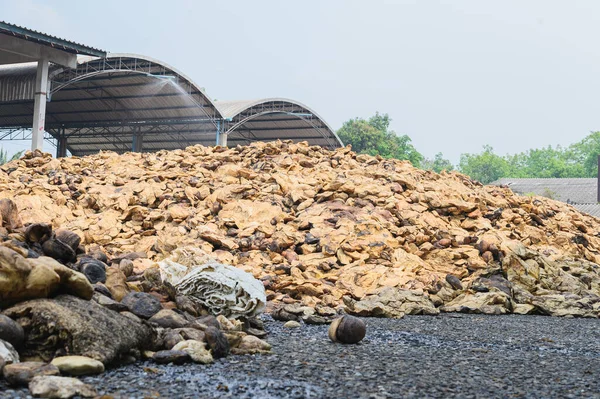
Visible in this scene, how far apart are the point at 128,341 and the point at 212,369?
0.70m

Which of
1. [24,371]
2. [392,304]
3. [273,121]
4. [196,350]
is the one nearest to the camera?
[24,371]

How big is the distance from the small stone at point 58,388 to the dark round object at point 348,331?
10.1 feet

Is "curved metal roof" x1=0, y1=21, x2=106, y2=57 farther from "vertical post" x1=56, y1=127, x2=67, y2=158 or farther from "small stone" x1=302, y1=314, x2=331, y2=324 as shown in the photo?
"small stone" x1=302, y1=314, x2=331, y2=324

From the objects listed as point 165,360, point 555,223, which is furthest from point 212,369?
point 555,223

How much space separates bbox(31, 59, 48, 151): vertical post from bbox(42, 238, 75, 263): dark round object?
17.6 m

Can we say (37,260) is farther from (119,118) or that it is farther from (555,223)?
(119,118)

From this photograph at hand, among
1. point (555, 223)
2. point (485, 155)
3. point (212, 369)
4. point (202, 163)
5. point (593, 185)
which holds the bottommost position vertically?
point (212, 369)

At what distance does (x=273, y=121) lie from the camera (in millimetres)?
35375

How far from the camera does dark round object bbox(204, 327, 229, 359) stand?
222 inches

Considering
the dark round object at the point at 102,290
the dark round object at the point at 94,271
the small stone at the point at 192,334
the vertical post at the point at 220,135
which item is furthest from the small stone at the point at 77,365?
the vertical post at the point at 220,135

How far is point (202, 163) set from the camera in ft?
49.8

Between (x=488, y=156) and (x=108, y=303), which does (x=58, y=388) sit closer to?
(x=108, y=303)

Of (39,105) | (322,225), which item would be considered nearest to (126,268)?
(322,225)

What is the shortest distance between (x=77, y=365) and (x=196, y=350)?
1.09 metres
